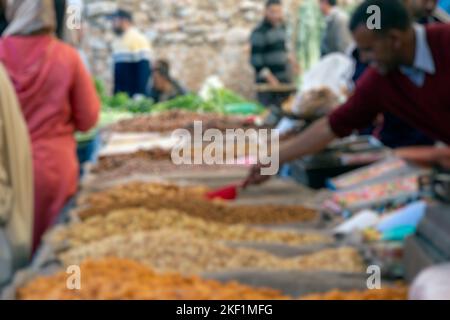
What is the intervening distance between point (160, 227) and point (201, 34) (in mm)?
9742

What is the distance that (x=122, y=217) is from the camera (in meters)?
3.43

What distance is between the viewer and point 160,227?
333cm

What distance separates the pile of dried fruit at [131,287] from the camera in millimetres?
2105

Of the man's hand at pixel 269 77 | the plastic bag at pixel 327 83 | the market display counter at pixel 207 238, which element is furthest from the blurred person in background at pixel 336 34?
the market display counter at pixel 207 238

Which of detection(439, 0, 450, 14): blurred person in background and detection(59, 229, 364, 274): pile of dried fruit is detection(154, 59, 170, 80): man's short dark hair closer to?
detection(439, 0, 450, 14): blurred person in background

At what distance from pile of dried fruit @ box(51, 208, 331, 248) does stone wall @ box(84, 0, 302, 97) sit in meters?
9.30

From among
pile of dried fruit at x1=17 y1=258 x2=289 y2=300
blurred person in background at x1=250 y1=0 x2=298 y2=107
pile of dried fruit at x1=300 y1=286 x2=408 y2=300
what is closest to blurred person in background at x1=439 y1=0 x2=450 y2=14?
pile of dried fruit at x1=300 y1=286 x2=408 y2=300

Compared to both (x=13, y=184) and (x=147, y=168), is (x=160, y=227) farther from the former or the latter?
(x=147, y=168)

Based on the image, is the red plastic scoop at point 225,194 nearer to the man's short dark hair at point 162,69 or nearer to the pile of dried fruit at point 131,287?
the pile of dried fruit at point 131,287

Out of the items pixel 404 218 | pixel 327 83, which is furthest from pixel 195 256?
pixel 327 83

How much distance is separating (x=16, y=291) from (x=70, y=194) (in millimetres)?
1786

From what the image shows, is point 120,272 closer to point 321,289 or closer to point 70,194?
point 321,289

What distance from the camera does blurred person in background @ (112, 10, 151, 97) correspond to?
9750 mm
